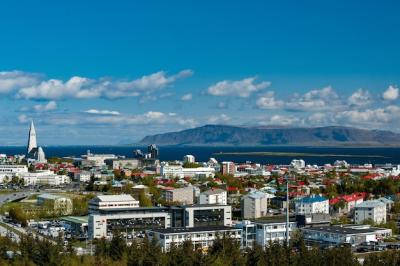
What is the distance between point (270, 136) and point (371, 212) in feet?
498

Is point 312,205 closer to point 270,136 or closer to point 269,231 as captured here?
point 269,231

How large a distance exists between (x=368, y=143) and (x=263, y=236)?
13967 centimetres

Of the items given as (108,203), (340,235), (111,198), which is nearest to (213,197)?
(111,198)

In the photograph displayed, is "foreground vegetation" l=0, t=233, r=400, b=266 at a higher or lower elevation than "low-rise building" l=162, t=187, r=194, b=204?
lower

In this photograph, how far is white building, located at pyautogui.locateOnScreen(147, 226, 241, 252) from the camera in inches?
596

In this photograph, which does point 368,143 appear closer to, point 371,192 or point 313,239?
point 371,192

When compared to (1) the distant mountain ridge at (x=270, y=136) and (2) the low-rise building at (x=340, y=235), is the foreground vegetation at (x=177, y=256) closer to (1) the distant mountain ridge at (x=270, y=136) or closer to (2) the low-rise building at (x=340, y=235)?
(2) the low-rise building at (x=340, y=235)

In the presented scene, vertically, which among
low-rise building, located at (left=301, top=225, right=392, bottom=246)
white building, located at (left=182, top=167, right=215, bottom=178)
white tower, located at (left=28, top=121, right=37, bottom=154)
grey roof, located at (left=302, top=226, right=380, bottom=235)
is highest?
white tower, located at (left=28, top=121, right=37, bottom=154)

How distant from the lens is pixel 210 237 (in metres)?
15.9

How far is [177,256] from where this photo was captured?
11852 mm

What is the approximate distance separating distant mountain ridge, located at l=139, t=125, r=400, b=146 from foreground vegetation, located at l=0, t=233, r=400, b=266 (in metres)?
145

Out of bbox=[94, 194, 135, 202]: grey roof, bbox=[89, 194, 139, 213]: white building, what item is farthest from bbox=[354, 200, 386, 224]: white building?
bbox=[94, 194, 135, 202]: grey roof

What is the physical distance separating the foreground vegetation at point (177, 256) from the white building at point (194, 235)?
1.99 m

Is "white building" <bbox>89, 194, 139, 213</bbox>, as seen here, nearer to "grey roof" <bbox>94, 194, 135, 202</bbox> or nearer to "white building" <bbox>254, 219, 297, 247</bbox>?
"grey roof" <bbox>94, 194, 135, 202</bbox>
